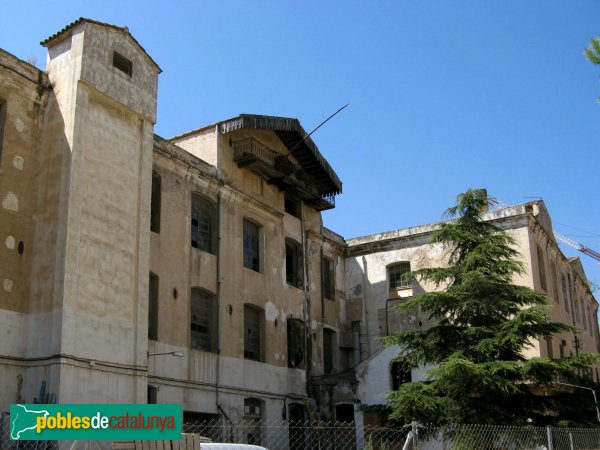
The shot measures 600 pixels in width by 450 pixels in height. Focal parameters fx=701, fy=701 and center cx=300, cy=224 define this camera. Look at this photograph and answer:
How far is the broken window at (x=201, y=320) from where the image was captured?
833 inches

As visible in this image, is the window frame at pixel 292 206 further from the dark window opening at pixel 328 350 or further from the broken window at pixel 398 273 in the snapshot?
the broken window at pixel 398 273

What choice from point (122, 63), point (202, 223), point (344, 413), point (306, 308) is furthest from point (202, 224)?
point (344, 413)

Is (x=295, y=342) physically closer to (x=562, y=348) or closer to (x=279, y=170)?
(x=279, y=170)

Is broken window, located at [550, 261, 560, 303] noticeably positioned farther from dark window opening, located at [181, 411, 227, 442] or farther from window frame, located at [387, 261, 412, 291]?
dark window opening, located at [181, 411, 227, 442]

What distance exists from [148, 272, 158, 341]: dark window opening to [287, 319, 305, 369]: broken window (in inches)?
289

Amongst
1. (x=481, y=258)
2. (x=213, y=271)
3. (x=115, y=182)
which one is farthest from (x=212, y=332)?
(x=481, y=258)

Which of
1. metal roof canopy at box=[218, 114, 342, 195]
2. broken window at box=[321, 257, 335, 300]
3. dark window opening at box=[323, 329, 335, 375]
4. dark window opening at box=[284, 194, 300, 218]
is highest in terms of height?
metal roof canopy at box=[218, 114, 342, 195]

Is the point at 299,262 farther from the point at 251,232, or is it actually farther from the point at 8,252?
the point at 8,252

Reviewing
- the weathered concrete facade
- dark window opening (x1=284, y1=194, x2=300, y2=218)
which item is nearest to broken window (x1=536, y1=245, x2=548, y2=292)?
the weathered concrete facade

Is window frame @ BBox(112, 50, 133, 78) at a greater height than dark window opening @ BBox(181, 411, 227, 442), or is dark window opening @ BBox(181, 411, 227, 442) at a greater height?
window frame @ BBox(112, 50, 133, 78)

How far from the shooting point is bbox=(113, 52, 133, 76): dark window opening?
61.7 feet

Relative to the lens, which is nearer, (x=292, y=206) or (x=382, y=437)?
(x=382, y=437)

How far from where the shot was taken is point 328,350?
93.1 feet

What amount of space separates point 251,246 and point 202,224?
108 inches
